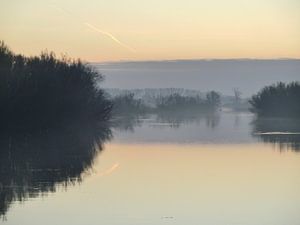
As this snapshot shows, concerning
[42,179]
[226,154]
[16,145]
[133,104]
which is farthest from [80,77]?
[133,104]

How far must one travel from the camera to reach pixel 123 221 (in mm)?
11031

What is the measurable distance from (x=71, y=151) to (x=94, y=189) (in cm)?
1112

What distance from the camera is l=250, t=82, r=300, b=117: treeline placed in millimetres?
85306

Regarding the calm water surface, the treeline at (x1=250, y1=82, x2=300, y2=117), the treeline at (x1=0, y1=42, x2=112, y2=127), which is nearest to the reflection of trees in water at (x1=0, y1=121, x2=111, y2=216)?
the calm water surface

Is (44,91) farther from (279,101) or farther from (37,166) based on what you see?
(279,101)

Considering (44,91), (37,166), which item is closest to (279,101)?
(44,91)

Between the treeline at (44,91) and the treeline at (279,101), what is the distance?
3202cm

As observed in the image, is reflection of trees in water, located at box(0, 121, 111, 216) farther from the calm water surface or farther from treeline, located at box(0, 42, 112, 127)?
treeline, located at box(0, 42, 112, 127)

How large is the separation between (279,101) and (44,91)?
50.7 meters

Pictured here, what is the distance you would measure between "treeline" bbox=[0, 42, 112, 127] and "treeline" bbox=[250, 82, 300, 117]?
1261 inches

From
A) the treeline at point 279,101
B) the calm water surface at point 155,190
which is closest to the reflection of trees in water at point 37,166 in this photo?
the calm water surface at point 155,190

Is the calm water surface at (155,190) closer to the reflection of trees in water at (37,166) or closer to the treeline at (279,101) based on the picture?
the reflection of trees in water at (37,166)

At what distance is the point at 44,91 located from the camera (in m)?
43.2

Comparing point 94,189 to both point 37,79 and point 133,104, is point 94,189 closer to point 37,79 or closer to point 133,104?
point 37,79
